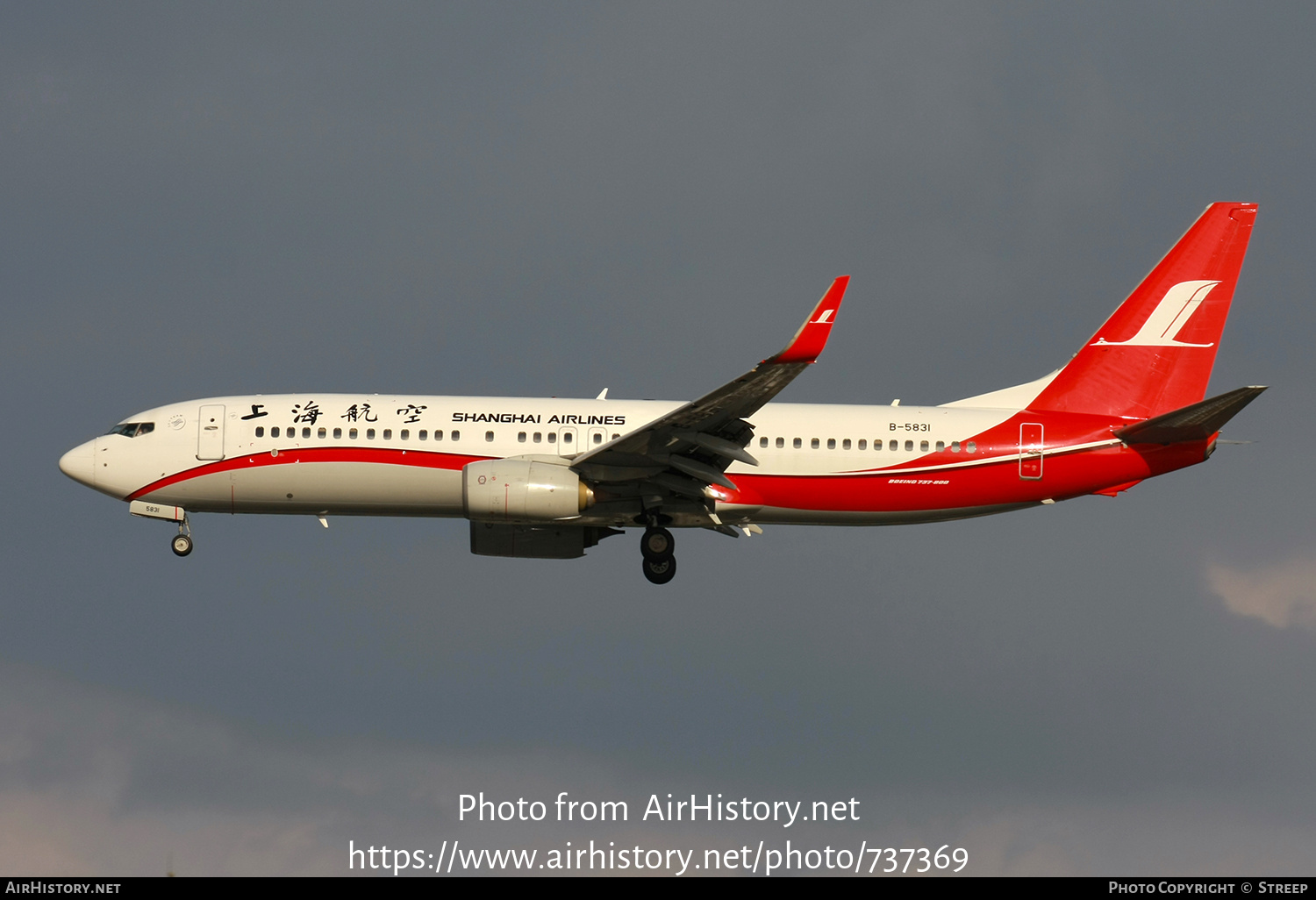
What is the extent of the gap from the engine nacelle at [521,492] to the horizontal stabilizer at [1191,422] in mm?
12638

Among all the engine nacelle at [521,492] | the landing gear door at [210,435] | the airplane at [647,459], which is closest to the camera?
the engine nacelle at [521,492]

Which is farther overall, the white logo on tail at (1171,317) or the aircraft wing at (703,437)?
the white logo on tail at (1171,317)

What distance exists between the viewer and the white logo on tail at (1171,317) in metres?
34.3

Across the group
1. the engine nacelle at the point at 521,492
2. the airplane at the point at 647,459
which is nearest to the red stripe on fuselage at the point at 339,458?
the airplane at the point at 647,459

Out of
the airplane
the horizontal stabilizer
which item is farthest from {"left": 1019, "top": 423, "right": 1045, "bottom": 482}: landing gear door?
the horizontal stabilizer

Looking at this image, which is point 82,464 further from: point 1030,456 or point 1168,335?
point 1168,335

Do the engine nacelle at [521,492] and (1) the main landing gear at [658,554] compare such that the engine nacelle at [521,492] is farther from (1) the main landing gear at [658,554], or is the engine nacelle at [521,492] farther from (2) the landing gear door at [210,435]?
(2) the landing gear door at [210,435]

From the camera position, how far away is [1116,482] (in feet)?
106

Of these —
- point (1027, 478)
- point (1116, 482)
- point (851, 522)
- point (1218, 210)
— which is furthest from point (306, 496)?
point (1218, 210)

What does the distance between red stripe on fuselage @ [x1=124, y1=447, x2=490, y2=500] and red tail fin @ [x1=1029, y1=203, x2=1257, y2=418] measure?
14035 mm

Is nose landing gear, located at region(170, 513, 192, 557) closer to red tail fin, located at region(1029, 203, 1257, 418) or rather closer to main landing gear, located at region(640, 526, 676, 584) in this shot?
main landing gear, located at region(640, 526, 676, 584)

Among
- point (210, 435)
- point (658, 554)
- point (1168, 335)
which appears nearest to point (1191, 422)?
point (1168, 335)

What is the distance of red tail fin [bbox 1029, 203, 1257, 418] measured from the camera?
33594 millimetres

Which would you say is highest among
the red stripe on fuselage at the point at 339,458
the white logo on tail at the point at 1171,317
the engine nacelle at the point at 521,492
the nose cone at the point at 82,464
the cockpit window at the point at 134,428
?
the white logo on tail at the point at 1171,317
